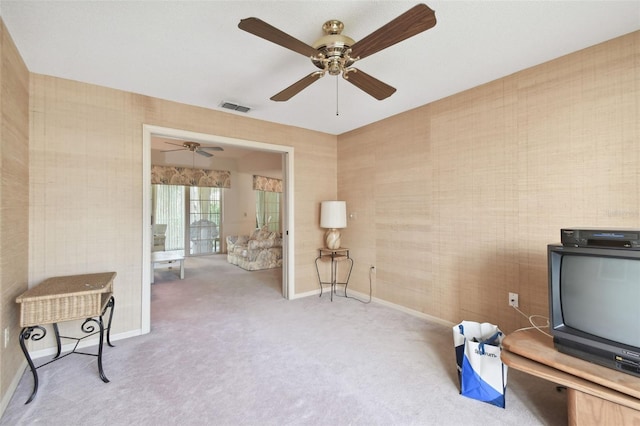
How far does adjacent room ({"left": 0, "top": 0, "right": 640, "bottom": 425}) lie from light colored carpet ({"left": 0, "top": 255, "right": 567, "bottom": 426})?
17 millimetres

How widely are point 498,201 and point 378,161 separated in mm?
1609

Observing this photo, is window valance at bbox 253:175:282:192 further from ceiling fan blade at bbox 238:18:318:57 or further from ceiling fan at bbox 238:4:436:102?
ceiling fan blade at bbox 238:18:318:57

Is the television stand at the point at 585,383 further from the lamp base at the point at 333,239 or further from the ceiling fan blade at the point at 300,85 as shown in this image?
the lamp base at the point at 333,239

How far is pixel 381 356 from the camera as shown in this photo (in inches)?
95.0

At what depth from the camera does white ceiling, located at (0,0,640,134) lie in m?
1.71

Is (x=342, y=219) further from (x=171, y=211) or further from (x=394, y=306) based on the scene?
(x=171, y=211)

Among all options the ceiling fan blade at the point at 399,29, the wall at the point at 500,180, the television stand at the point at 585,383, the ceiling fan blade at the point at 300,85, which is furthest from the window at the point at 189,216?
the television stand at the point at 585,383

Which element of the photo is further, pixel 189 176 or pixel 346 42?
pixel 189 176

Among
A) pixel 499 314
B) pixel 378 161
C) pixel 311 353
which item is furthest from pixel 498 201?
pixel 311 353

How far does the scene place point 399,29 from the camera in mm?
1473

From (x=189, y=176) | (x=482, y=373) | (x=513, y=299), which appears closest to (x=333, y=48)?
(x=482, y=373)

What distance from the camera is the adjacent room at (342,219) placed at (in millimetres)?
1741

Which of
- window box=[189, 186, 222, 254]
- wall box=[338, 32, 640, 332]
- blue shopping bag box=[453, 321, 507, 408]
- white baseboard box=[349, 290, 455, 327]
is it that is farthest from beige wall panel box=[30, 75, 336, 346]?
window box=[189, 186, 222, 254]

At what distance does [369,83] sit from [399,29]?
1.97ft
